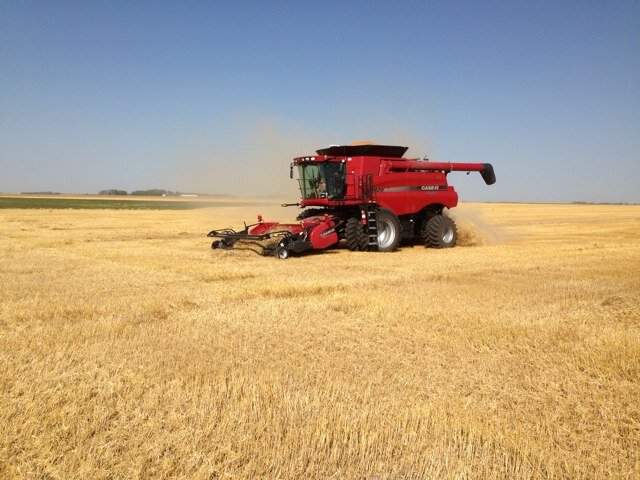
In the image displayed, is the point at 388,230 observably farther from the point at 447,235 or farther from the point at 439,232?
the point at 447,235

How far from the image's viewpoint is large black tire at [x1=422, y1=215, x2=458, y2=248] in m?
15.7

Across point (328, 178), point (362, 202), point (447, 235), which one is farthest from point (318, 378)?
point (447, 235)

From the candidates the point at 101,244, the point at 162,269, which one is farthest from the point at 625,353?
the point at 101,244

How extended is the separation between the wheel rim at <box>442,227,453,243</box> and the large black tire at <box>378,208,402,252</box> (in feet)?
6.06

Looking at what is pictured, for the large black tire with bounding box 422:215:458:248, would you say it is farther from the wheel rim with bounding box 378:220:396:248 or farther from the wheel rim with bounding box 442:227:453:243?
the wheel rim with bounding box 378:220:396:248

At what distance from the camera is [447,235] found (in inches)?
637

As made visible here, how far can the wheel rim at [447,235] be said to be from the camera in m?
16.0

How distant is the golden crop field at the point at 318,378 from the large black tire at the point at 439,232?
22.8 ft

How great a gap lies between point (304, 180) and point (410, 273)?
6.14m

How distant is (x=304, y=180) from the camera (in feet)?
49.8

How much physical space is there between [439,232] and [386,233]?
6.01 ft

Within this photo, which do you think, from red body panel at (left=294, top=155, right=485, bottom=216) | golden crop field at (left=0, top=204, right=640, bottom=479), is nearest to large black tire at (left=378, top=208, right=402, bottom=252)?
red body panel at (left=294, top=155, right=485, bottom=216)

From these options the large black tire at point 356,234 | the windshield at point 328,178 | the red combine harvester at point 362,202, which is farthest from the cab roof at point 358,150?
the large black tire at point 356,234

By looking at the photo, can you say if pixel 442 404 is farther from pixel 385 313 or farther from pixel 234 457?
pixel 385 313
